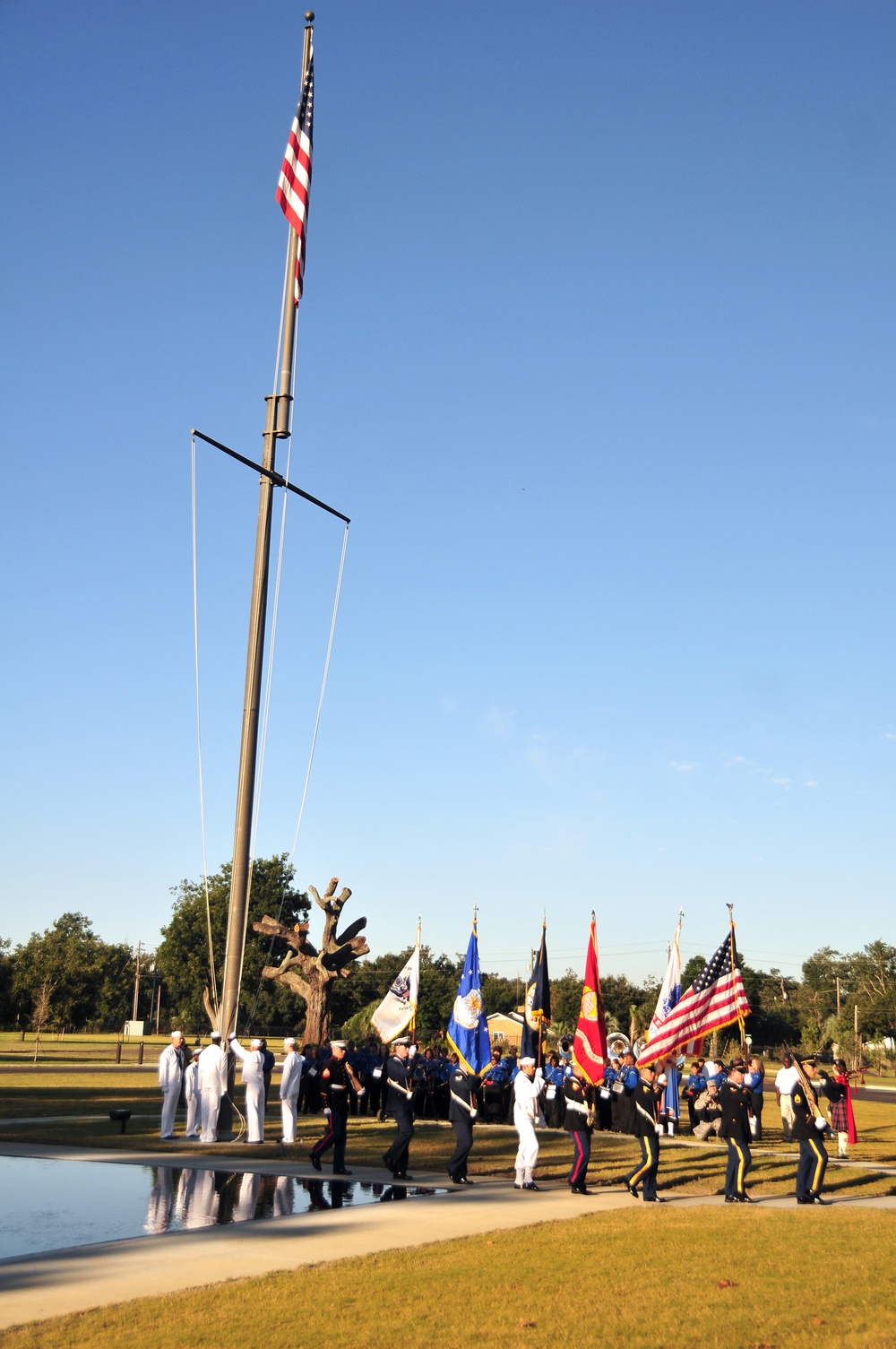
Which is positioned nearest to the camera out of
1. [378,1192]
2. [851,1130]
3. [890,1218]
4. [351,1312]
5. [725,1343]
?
[725,1343]

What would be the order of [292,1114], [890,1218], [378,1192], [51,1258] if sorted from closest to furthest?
[51,1258] < [890,1218] < [378,1192] < [292,1114]

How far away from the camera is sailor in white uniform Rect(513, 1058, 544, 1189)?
15.6m

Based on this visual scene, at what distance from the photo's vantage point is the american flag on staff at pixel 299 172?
870 inches

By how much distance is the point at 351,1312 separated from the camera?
848 centimetres

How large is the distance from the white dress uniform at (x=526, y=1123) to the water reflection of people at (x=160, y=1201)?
4308 mm

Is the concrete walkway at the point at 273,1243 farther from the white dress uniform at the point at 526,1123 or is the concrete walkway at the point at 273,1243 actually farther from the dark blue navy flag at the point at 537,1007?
the dark blue navy flag at the point at 537,1007

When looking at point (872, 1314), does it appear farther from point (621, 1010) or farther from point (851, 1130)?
point (621, 1010)

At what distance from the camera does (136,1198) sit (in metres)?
13.5

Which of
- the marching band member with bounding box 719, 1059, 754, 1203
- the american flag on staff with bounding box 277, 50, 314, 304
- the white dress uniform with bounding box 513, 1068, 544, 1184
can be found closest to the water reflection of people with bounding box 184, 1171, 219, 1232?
the white dress uniform with bounding box 513, 1068, 544, 1184

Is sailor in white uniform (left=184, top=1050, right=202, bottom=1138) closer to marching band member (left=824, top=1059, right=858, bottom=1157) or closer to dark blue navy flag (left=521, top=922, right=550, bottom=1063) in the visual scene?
dark blue navy flag (left=521, top=922, right=550, bottom=1063)

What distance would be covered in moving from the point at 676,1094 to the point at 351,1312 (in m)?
18.6

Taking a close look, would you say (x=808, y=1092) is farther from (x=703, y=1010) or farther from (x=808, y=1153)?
(x=703, y=1010)

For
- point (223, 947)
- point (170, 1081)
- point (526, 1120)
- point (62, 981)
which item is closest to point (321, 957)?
point (170, 1081)

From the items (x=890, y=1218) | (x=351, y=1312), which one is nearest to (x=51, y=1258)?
(x=351, y=1312)
